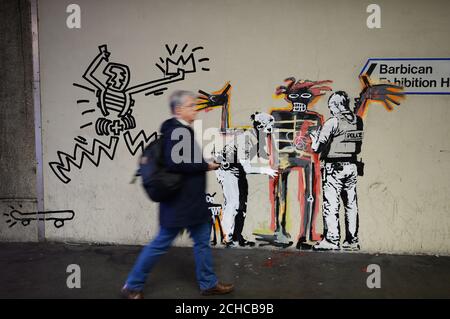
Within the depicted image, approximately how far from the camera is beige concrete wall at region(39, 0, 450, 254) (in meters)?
4.95

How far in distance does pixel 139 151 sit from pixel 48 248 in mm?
1578

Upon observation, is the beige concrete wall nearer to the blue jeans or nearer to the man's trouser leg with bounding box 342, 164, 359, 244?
the man's trouser leg with bounding box 342, 164, 359, 244

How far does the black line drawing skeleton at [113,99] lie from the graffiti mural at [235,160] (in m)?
0.47

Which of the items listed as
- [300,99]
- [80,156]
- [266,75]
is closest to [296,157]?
[300,99]

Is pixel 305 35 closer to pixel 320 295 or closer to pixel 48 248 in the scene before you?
pixel 320 295

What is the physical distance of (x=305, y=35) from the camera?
5.00 m

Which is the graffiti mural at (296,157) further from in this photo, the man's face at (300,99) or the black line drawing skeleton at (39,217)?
the black line drawing skeleton at (39,217)

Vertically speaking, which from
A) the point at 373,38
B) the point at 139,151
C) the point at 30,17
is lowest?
the point at 139,151

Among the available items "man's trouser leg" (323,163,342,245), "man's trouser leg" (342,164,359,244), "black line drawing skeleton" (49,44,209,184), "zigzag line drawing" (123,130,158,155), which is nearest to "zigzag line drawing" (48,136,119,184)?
"black line drawing skeleton" (49,44,209,184)

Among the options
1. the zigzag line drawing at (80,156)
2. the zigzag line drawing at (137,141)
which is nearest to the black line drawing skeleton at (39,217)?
the zigzag line drawing at (80,156)

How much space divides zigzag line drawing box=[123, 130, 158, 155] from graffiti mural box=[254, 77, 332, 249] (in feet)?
4.73

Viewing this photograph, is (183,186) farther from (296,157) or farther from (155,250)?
(296,157)
